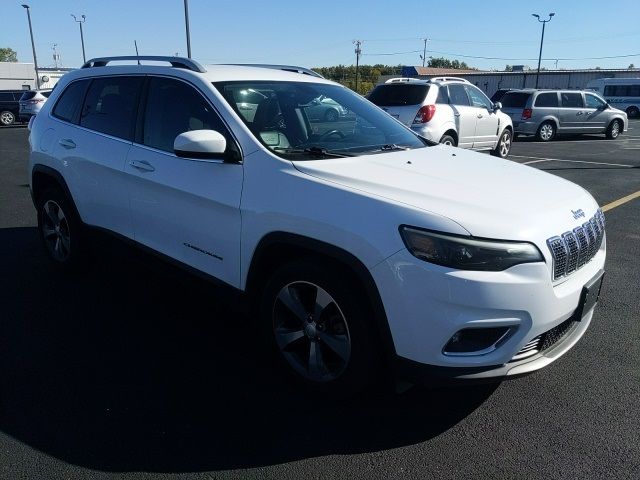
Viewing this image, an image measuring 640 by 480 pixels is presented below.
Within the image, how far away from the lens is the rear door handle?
14.9 ft

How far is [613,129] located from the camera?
2027 cm

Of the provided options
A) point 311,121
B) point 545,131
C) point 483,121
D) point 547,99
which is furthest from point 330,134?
point 547,99

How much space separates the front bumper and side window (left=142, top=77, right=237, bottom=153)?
4.85ft

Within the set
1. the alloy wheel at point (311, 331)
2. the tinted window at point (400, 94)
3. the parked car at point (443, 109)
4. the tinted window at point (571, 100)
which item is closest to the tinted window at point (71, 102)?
the alloy wheel at point (311, 331)

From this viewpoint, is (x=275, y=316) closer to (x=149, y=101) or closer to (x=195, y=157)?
(x=195, y=157)

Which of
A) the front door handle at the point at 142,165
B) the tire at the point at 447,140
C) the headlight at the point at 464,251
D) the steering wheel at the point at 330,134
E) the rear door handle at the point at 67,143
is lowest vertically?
the tire at the point at 447,140

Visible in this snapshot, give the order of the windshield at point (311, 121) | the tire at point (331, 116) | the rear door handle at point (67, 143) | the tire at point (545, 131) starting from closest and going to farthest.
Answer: the windshield at point (311, 121) → the tire at point (331, 116) → the rear door handle at point (67, 143) → the tire at point (545, 131)

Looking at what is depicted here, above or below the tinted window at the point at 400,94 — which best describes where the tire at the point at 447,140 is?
below

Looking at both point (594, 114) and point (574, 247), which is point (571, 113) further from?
point (574, 247)

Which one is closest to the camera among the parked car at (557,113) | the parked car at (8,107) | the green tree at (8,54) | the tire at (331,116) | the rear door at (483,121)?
the tire at (331,116)

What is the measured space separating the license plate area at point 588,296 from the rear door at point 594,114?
743 inches

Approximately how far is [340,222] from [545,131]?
60.1 ft

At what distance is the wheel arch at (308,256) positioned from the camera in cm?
262

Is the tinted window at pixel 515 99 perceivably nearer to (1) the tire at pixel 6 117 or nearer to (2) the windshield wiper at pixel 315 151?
(2) the windshield wiper at pixel 315 151
